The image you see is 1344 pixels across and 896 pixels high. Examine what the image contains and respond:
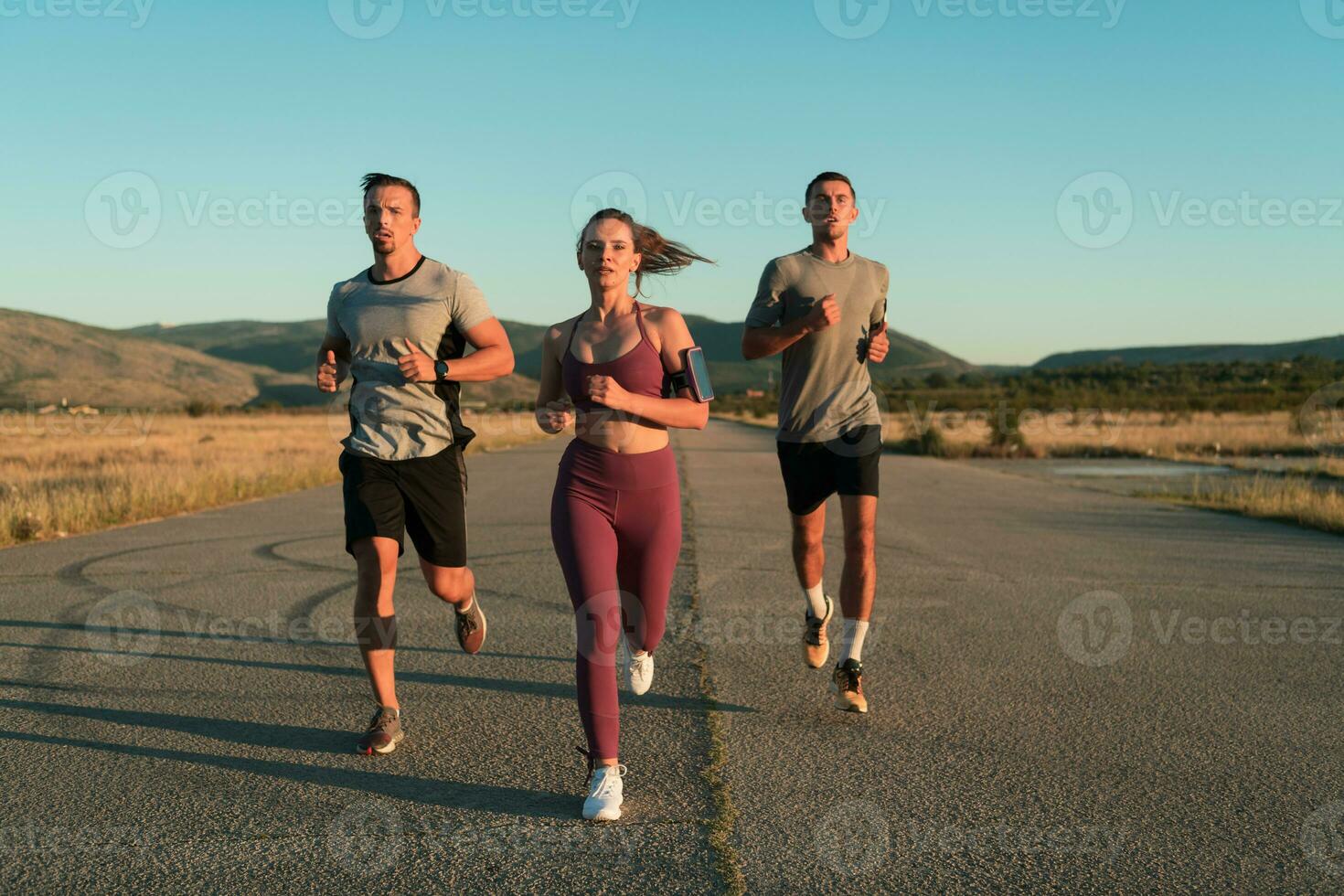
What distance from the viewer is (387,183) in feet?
16.8

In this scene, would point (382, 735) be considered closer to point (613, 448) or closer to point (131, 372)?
Answer: point (613, 448)

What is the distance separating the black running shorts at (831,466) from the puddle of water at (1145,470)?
20955mm

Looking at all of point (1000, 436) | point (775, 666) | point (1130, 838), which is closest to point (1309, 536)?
point (775, 666)

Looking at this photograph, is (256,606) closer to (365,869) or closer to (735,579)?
(735,579)

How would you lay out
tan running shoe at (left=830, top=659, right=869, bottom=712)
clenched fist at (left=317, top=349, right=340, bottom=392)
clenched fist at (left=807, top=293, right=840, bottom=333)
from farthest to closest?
tan running shoe at (left=830, top=659, right=869, bottom=712), clenched fist at (left=807, top=293, right=840, bottom=333), clenched fist at (left=317, top=349, right=340, bottom=392)

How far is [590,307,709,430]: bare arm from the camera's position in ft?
14.1

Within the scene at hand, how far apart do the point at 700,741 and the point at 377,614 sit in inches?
57.5

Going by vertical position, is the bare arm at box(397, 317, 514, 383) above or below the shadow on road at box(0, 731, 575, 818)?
above

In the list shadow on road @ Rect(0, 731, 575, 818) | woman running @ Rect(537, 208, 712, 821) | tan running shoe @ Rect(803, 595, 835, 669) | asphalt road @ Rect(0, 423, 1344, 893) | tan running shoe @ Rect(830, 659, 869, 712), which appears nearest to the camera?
asphalt road @ Rect(0, 423, 1344, 893)

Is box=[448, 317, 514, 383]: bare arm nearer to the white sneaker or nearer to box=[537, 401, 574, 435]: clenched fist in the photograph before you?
box=[537, 401, 574, 435]: clenched fist

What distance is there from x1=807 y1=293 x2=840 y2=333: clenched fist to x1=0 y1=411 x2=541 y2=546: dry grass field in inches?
295

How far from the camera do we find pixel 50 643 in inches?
277

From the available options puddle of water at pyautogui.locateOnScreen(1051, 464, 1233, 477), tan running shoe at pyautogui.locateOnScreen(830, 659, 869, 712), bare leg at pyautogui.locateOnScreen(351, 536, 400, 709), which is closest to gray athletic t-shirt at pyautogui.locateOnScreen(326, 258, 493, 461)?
bare leg at pyautogui.locateOnScreen(351, 536, 400, 709)

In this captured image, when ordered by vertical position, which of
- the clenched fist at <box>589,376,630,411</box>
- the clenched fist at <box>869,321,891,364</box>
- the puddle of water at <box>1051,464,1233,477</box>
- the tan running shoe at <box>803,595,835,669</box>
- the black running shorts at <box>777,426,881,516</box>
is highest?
the clenched fist at <box>869,321,891,364</box>
